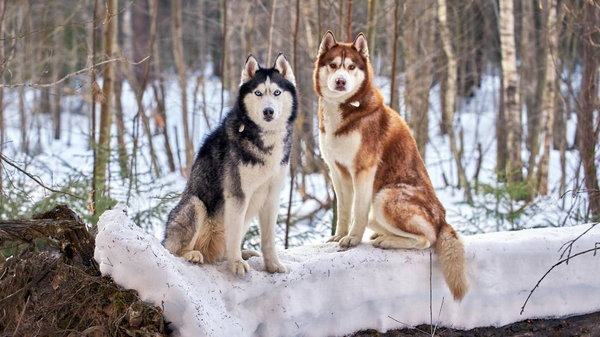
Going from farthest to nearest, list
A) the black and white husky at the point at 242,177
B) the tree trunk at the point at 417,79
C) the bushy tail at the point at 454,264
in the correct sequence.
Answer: the tree trunk at the point at 417,79, the bushy tail at the point at 454,264, the black and white husky at the point at 242,177

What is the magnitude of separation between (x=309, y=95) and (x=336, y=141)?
6.22m

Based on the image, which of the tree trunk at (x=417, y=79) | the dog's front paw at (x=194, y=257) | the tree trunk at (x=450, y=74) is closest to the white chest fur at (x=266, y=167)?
the dog's front paw at (x=194, y=257)

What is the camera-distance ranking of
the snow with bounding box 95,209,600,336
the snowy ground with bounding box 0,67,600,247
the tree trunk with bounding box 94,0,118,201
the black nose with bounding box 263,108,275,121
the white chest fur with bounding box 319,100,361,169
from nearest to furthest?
the snow with bounding box 95,209,600,336 → the black nose with bounding box 263,108,275,121 → the white chest fur with bounding box 319,100,361,169 → the tree trunk with bounding box 94,0,118,201 → the snowy ground with bounding box 0,67,600,247

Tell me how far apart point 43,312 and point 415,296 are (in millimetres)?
2371

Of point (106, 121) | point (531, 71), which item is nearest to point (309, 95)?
point (106, 121)

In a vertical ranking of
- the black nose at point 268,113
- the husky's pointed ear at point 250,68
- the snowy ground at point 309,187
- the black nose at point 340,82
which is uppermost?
the husky's pointed ear at point 250,68

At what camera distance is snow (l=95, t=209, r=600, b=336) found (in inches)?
155

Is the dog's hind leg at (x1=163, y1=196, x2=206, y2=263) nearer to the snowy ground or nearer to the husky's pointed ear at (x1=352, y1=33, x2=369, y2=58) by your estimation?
the snowy ground

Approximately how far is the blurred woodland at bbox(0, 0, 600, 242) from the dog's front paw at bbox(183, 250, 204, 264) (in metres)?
0.72

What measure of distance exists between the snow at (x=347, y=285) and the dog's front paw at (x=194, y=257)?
6 cm

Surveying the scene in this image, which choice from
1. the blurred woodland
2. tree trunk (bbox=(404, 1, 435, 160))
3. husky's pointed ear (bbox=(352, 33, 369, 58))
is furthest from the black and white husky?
tree trunk (bbox=(404, 1, 435, 160))

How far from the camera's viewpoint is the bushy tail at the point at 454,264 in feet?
16.1

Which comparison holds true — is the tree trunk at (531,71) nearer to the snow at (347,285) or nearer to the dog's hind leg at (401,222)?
the snow at (347,285)

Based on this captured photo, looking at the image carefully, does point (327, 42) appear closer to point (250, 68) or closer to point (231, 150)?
point (250, 68)
